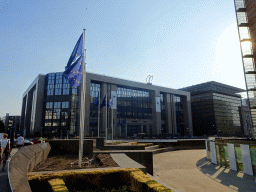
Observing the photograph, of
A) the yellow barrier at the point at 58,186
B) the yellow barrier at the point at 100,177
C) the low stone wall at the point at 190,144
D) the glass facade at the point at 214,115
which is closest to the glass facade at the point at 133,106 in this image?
the glass facade at the point at 214,115

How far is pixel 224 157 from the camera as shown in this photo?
13.8 metres

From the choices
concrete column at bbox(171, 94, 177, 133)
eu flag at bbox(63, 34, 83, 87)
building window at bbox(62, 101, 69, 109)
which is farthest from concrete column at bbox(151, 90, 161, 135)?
eu flag at bbox(63, 34, 83, 87)

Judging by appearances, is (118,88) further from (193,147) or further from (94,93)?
(193,147)

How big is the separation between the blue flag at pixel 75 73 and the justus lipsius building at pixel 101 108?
4346cm

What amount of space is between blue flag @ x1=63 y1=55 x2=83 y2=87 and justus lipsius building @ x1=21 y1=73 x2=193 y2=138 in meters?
43.5

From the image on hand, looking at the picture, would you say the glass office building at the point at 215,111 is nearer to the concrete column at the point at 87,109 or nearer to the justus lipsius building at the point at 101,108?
the justus lipsius building at the point at 101,108

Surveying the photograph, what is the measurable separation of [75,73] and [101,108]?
2033 inches

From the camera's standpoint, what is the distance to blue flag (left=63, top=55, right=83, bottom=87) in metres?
11.3

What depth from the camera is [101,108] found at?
62.4 meters

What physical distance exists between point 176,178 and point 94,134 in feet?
178

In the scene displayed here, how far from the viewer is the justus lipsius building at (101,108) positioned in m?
63.6

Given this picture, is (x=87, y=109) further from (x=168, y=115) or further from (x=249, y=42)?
(x=249, y=42)

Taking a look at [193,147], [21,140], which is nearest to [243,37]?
[193,147]

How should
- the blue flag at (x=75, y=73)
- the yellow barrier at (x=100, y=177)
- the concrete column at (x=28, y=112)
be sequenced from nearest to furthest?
the yellow barrier at (x=100, y=177)
the blue flag at (x=75, y=73)
the concrete column at (x=28, y=112)
